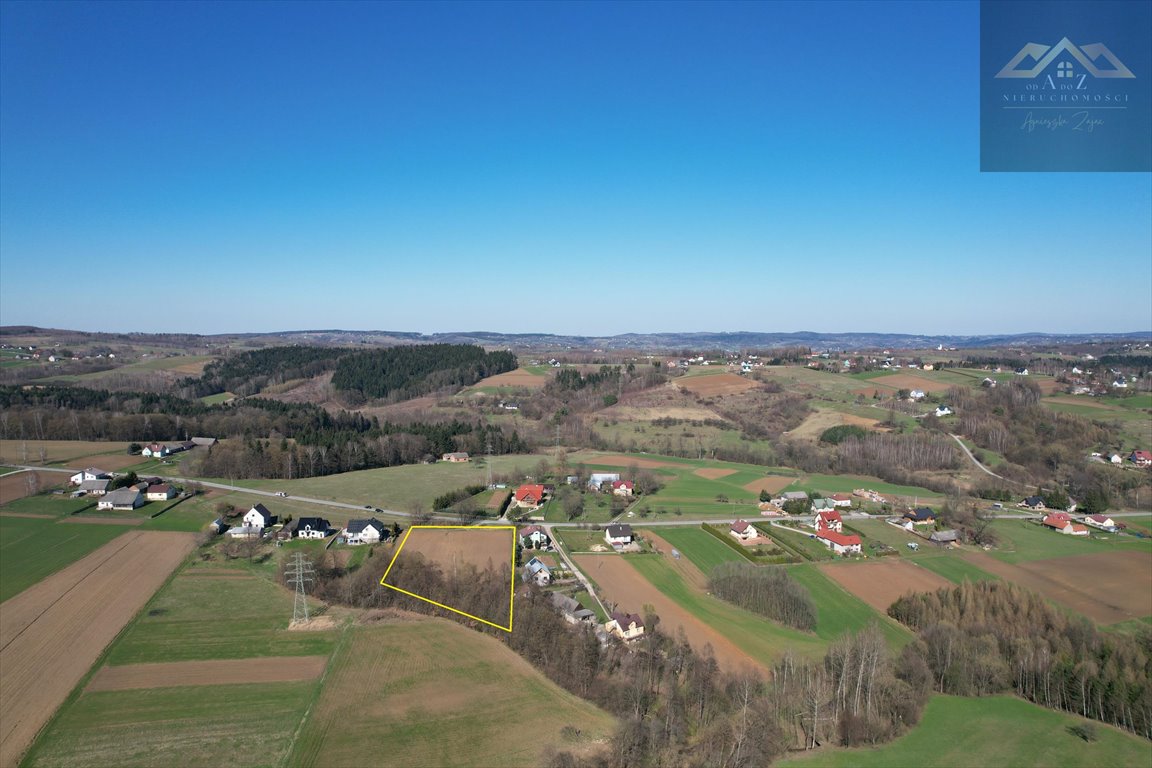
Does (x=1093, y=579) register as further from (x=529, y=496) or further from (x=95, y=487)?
(x=95, y=487)

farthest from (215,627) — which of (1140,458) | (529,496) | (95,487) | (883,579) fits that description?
(1140,458)

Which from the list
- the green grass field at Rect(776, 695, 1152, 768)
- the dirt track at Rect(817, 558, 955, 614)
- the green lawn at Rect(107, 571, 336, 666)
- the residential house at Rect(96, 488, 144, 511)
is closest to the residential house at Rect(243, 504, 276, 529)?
the green lawn at Rect(107, 571, 336, 666)

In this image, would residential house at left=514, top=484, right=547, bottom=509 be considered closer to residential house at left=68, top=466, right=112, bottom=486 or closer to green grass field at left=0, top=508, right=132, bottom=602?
green grass field at left=0, top=508, right=132, bottom=602

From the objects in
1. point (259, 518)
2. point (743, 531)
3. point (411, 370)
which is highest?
point (411, 370)

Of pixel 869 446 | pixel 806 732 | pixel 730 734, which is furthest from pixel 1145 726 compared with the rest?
pixel 869 446

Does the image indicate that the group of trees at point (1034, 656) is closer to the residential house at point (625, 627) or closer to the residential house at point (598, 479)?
the residential house at point (625, 627)

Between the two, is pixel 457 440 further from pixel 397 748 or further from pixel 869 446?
pixel 397 748
